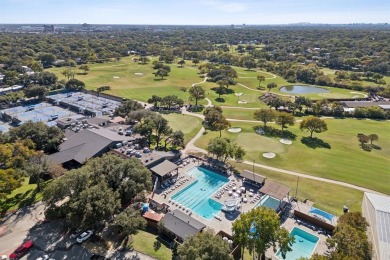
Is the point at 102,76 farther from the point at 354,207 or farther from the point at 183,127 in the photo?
the point at 354,207

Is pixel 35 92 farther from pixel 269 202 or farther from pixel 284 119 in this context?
pixel 269 202

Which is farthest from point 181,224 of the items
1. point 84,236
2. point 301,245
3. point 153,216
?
point 301,245

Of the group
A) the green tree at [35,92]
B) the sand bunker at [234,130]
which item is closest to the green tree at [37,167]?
the sand bunker at [234,130]

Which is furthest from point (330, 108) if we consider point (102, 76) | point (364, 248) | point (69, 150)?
point (102, 76)

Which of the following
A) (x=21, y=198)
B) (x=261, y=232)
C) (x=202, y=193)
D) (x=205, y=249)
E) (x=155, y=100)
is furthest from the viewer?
(x=155, y=100)

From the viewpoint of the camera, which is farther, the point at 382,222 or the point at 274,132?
the point at 274,132

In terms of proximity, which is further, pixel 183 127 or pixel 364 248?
pixel 183 127
